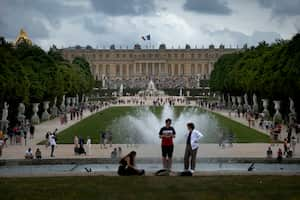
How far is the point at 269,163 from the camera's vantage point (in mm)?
24688

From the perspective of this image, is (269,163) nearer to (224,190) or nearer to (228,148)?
(228,148)

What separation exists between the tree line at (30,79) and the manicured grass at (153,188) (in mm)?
29432

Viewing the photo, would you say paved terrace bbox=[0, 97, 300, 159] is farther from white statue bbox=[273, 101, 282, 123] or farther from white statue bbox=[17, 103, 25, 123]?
white statue bbox=[273, 101, 282, 123]

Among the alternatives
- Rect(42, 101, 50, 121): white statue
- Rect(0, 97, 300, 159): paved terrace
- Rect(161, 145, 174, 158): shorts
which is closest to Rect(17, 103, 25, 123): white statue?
Rect(0, 97, 300, 159): paved terrace

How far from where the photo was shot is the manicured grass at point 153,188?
12.1 meters

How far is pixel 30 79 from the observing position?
179 ft

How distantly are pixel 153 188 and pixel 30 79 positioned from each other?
140 ft

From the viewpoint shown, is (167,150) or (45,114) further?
(45,114)

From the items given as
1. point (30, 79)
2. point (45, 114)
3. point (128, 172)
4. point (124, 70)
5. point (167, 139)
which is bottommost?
point (128, 172)

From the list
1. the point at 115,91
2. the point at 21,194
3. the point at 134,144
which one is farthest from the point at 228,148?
the point at 115,91

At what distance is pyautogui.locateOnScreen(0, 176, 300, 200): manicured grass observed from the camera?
12133 mm

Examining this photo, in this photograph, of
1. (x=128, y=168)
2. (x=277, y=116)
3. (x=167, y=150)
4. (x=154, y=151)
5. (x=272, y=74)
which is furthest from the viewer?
(x=272, y=74)

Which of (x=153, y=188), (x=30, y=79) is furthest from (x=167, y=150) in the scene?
(x=30, y=79)

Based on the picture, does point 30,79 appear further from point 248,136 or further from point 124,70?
point 124,70
